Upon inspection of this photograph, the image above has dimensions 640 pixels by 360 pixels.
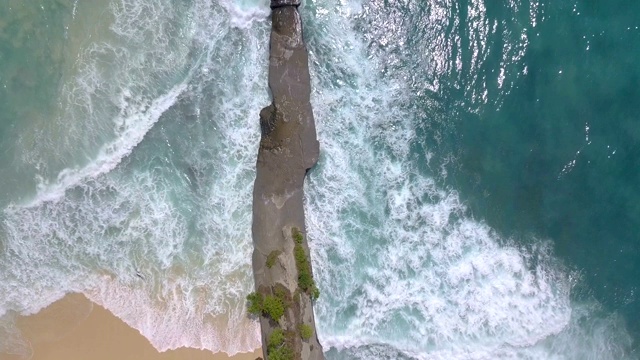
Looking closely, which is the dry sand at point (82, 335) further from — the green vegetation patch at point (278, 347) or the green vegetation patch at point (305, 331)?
the green vegetation patch at point (305, 331)

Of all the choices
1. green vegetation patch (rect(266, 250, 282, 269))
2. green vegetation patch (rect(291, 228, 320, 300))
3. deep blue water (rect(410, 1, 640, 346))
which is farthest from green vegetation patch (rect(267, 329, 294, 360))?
deep blue water (rect(410, 1, 640, 346))

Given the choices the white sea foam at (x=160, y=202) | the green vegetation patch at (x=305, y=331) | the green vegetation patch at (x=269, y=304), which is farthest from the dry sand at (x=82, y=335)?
the green vegetation patch at (x=305, y=331)

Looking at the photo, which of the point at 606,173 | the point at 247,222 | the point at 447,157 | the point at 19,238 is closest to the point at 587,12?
the point at 606,173

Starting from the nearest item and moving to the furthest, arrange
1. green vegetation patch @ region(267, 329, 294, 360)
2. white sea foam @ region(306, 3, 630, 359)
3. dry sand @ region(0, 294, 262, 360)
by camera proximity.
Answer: green vegetation patch @ region(267, 329, 294, 360) → dry sand @ region(0, 294, 262, 360) → white sea foam @ region(306, 3, 630, 359)

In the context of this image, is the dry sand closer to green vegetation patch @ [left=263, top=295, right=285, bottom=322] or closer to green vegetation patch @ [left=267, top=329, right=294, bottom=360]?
green vegetation patch @ [left=267, top=329, right=294, bottom=360]

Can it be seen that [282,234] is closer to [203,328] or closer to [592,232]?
[203,328]

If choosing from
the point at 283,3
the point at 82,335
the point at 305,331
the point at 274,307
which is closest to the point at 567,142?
the point at 283,3

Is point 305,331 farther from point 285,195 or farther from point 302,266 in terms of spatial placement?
point 285,195
